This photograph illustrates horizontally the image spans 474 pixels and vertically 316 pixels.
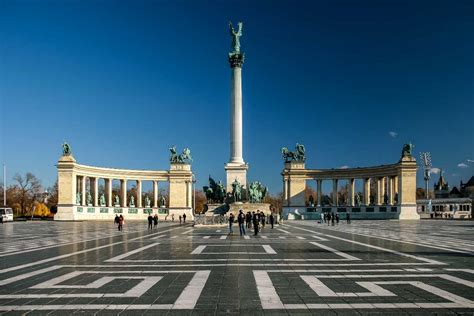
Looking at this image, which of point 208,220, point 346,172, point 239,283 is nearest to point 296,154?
point 346,172

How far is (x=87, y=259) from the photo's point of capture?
1959cm

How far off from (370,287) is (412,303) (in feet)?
6.67

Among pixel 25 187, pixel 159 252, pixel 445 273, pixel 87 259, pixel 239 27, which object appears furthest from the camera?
pixel 25 187

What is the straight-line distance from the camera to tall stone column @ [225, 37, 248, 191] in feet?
236

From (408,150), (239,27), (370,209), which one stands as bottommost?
(370,209)

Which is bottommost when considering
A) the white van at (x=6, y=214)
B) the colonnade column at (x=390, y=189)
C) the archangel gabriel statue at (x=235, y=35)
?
the white van at (x=6, y=214)

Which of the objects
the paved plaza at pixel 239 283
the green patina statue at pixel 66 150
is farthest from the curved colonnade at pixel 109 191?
the paved plaza at pixel 239 283

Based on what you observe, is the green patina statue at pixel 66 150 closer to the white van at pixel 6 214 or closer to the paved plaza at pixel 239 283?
the white van at pixel 6 214

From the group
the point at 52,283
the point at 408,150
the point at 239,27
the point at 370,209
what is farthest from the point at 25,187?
the point at 52,283

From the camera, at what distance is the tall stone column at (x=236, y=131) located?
72000 mm

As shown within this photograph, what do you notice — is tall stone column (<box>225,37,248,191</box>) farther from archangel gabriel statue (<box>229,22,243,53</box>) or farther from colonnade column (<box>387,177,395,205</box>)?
colonnade column (<box>387,177,395,205</box>)

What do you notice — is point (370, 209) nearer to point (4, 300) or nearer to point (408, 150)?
point (408, 150)

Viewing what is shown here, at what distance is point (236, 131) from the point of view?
240 ft

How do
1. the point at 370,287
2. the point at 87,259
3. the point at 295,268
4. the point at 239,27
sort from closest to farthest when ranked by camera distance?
the point at 370,287, the point at 295,268, the point at 87,259, the point at 239,27
